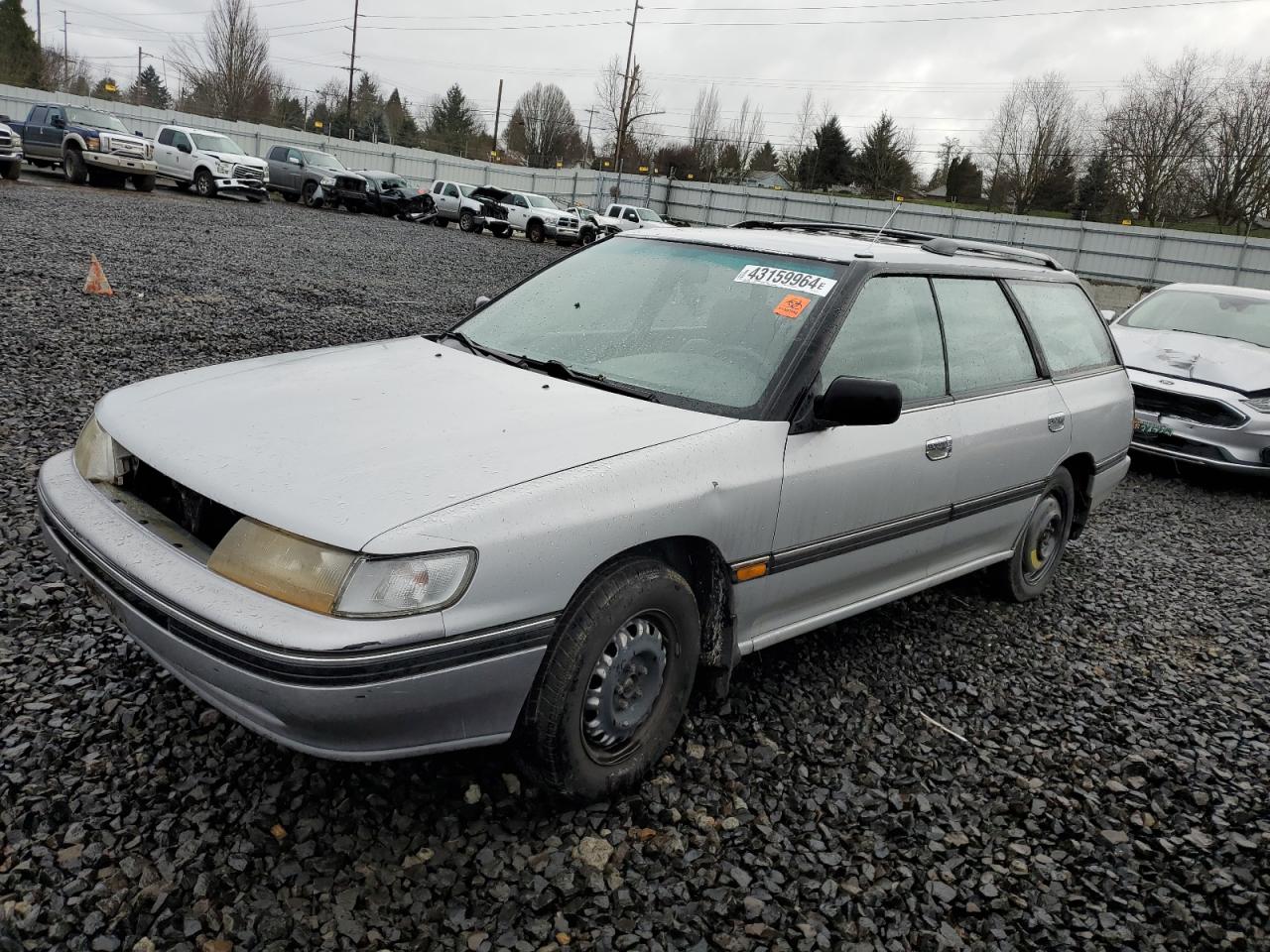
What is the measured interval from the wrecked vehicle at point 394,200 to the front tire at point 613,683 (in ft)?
91.6

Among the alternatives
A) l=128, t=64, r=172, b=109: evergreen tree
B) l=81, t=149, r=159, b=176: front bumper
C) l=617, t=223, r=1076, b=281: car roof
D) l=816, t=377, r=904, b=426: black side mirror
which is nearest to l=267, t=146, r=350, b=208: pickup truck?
l=81, t=149, r=159, b=176: front bumper

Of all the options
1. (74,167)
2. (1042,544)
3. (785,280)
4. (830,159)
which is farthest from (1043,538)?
(830,159)

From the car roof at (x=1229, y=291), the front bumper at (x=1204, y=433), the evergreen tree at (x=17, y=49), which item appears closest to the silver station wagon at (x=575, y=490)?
the front bumper at (x=1204, y=433)

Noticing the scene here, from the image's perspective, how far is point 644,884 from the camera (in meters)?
2.38

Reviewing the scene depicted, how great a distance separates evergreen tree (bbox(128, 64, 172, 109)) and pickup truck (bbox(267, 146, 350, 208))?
210 feet

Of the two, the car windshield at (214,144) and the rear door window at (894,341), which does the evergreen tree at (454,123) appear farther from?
the rear door window at (894,341)

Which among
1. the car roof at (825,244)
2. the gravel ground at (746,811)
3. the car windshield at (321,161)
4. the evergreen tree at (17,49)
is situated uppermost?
the evergreen tree at (17,49)

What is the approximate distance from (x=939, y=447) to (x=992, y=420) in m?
0.46

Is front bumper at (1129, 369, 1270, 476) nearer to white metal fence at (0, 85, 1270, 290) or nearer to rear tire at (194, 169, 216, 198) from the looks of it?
white metal fence at (0, 85, 1270, 290)

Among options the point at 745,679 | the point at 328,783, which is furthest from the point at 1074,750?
the point at 328,783

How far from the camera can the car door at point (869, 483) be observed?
2971mm

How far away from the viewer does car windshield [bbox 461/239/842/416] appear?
10.0 feet

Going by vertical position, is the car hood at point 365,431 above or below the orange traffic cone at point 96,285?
above

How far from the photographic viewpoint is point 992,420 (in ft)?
12.4
